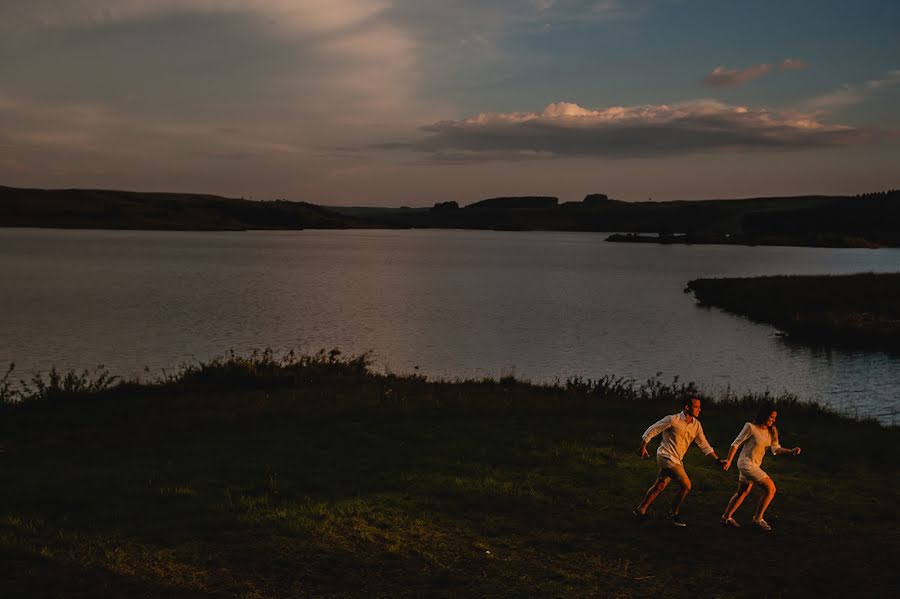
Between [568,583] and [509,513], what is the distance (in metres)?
3.05

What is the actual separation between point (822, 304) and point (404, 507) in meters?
56.6

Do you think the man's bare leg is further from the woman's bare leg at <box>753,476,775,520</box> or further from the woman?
the woman's bare leg at <box>753,476,775,520</box>

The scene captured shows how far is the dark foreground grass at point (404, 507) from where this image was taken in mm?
10680

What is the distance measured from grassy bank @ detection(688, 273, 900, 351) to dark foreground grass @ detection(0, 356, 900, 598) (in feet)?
100

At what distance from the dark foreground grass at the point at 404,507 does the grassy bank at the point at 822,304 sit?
3061 cm

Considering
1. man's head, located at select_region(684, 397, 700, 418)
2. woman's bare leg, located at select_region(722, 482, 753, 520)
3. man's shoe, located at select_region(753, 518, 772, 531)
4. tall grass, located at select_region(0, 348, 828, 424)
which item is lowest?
tall grass, located at select_region(0, 348, 828, 424)

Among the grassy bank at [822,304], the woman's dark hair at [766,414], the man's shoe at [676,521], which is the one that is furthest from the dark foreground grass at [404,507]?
the grassy bank at [822,304]

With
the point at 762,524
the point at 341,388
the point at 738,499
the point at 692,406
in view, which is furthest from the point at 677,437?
the point at 341,388

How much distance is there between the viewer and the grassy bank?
50969mm

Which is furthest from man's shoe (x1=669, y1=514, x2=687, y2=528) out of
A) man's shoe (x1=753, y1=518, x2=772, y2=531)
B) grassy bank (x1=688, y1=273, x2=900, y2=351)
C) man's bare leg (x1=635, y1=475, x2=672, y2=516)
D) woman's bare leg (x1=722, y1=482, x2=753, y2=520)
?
grassy bank (x1=688, y1=273, x2=900, y2=351)

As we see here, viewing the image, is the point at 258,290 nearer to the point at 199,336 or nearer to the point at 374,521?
the point at 199,336

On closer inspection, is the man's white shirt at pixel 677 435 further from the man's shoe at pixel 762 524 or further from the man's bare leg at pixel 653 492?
the man's shoe at pixel 762 524

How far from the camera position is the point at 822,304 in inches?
2410

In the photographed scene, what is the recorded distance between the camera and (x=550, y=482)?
50.9 ft
